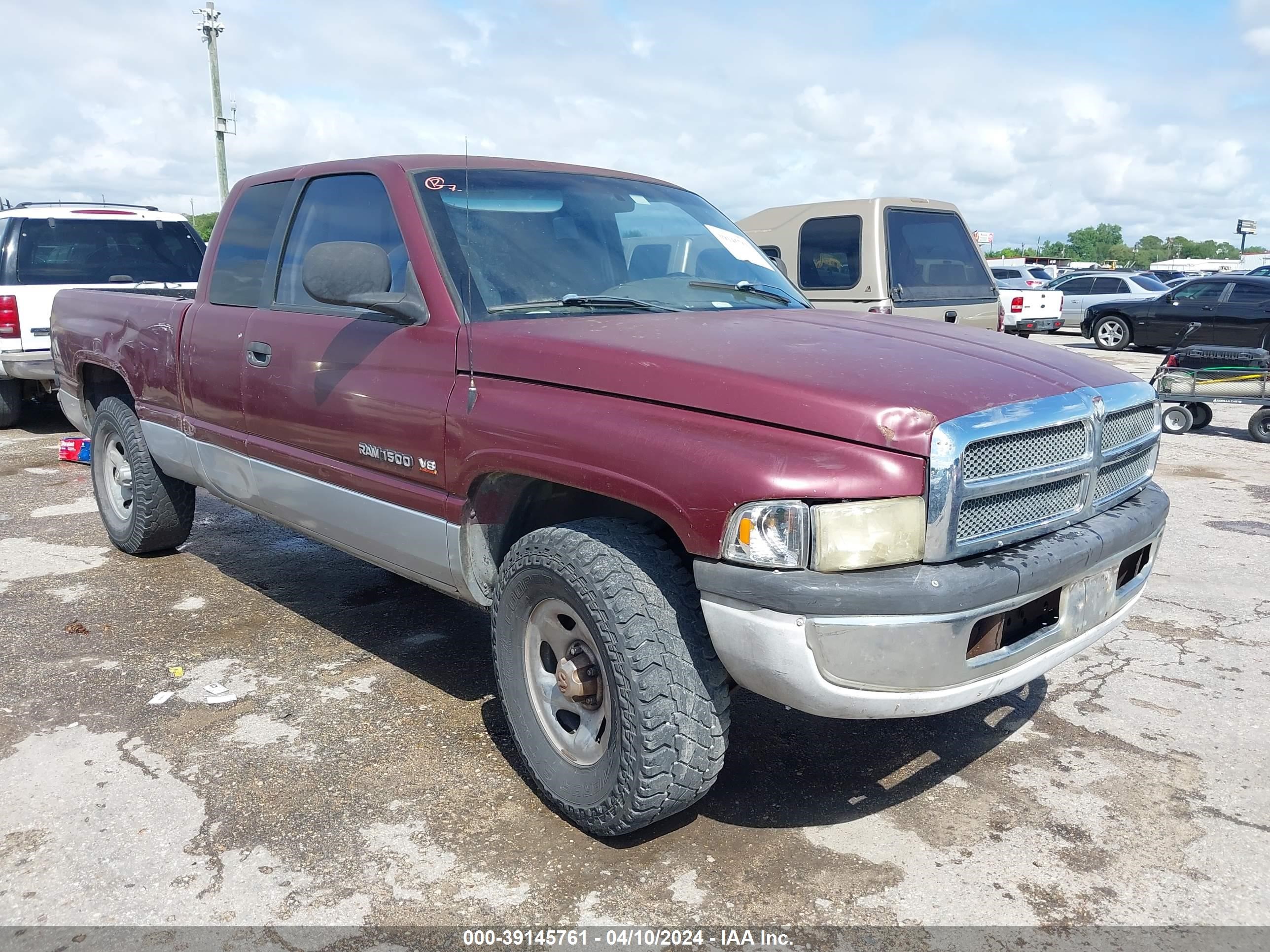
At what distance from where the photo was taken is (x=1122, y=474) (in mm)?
3131

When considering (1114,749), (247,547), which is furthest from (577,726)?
(247,547)

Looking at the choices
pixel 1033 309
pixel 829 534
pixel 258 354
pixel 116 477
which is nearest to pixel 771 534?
pixel 829 534

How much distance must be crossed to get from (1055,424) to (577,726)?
1.58 m

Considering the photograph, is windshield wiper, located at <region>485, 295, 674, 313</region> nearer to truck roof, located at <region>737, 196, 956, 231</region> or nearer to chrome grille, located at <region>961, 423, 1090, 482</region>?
chrome grille, located at <region>961, 423, 1090, 482</region>

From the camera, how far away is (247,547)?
5.88m

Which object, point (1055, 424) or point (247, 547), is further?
point (247, 547)

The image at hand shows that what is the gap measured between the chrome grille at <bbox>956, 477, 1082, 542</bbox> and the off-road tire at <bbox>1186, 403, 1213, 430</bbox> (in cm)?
860

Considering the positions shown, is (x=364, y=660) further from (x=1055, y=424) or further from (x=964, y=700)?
(x=1055, y=424)

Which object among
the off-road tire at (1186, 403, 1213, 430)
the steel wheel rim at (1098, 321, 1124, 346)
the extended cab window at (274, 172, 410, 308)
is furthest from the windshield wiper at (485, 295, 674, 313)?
the steel wheel rim at (1098, 321, 1124, 346)

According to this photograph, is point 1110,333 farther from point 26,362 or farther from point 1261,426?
point 26,362

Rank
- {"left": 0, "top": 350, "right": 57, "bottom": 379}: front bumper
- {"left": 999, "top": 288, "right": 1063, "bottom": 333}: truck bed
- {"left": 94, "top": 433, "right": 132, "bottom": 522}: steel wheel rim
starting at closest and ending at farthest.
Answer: {"left": 94, "top": 433, "right": 132, "bottom": 522}: steel wheel rim → {"left": 0, "top": 350, "right": 57, "bottom": 379}: front bumper → {"left": 999, "top": 288, "right": 1063, "bottom": 333}: truck bed

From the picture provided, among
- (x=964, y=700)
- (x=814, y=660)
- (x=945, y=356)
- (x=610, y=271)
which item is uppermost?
(x=610, y=271)

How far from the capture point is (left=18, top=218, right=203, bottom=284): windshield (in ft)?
28.9

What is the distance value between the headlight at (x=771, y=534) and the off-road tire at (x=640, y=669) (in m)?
0.32
